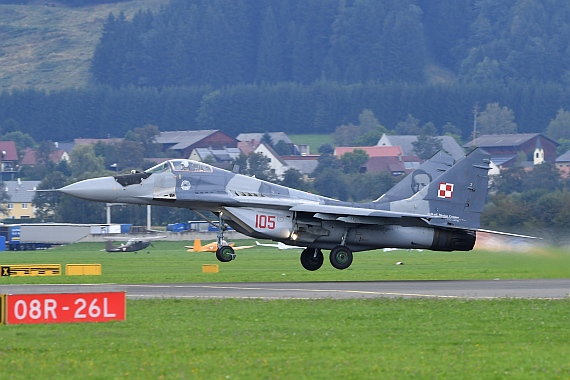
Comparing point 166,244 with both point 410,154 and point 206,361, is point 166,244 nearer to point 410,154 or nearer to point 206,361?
point 206,361

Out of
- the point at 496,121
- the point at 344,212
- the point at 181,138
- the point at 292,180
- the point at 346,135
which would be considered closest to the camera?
the point at 344,212

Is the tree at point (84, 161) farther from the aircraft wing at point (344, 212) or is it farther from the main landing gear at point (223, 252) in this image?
the aircraft wing at point (344, 212)

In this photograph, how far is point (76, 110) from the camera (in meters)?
182

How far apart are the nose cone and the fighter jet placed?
0.09ft

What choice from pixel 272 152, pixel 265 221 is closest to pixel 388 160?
pixel 272 152

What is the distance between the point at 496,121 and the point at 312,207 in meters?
145

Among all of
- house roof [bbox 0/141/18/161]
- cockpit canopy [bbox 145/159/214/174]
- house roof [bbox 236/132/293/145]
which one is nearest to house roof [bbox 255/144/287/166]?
house roof [bbox 236/132/293/145]

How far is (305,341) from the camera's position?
16.3 metres

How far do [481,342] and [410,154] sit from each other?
12943 centimetres

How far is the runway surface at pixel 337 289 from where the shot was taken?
75.9ft

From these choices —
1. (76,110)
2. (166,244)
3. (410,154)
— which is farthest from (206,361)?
(76,110)

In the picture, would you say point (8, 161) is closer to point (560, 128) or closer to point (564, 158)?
point (564, 158)

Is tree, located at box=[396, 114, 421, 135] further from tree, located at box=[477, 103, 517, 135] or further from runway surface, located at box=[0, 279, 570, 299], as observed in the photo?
runway surface, located at box=[0, 279, 570, 299]

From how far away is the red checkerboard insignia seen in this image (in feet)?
103
